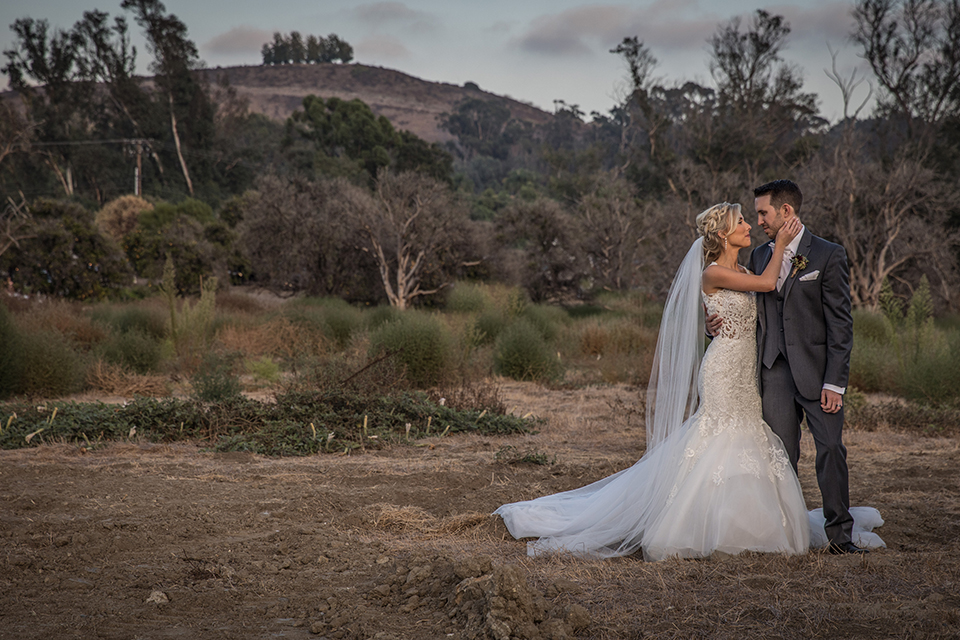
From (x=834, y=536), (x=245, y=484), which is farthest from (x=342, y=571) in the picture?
Answer: (x=834, y=536)

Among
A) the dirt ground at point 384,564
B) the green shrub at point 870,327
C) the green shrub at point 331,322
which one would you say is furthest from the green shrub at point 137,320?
the green shrub at point 870,327

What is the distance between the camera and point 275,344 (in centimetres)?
1331

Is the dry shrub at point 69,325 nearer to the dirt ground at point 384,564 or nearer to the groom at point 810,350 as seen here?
the dirt ground at point 384,564

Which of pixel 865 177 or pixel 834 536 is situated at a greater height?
pixel 865 177

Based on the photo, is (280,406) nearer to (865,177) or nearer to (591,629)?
(591,629)

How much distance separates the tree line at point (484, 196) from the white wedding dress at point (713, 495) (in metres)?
16.7

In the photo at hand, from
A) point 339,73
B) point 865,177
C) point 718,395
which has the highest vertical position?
point 339,73

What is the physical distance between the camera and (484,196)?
2051 inches

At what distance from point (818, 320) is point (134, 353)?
9.83 m

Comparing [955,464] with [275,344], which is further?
[275,344]

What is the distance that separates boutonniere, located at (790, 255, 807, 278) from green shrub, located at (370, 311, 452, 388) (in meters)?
6.57

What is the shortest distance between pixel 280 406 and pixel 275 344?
5.91 meters

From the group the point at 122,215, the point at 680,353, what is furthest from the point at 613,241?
the point at 122,215

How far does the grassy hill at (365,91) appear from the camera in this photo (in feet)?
405
